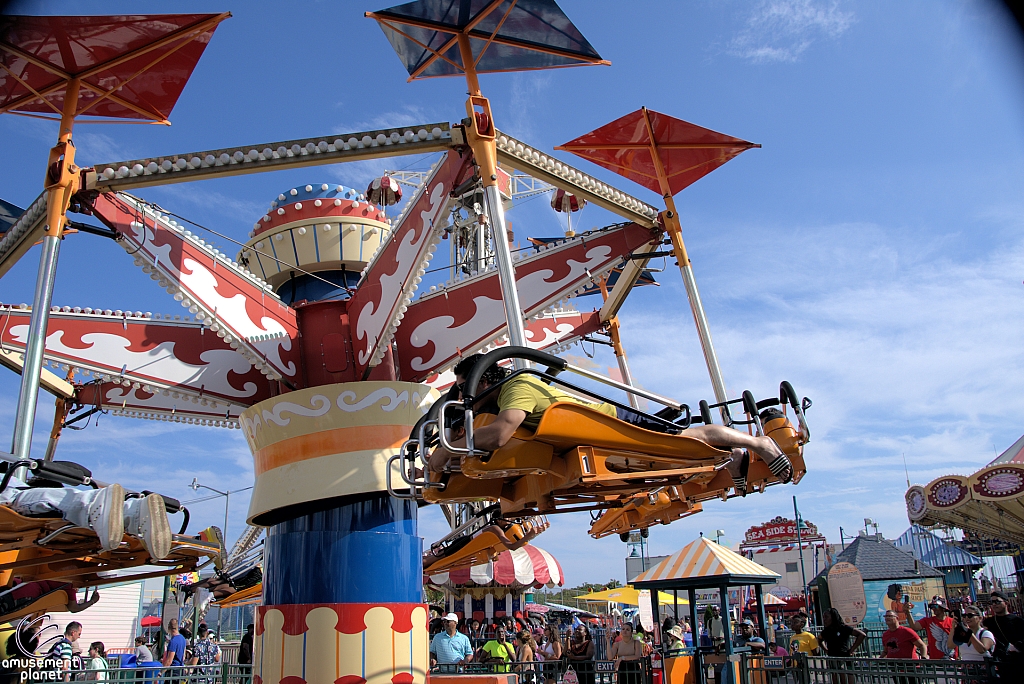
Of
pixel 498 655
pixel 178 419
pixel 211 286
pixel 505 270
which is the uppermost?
pixel 211 286

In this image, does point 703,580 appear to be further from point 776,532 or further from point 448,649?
point 776,532

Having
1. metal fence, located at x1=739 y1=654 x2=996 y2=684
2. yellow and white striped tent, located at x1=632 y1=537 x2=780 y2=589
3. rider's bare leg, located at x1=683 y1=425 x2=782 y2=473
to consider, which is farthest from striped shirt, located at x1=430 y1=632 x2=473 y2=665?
rider's bare leg, located at x1=683 y1=425 x2=782 y2=473

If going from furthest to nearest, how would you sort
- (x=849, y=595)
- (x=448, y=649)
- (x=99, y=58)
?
(x=849, y=595), (x=448, y=649), (x=99, y=58)

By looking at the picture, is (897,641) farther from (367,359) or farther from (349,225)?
(349,225)

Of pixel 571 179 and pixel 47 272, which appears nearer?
pixel 47 272

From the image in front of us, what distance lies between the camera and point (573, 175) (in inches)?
307

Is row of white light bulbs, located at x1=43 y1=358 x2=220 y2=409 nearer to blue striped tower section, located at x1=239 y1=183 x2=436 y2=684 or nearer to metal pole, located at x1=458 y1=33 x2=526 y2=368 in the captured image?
blue striped tower section, located at x1=239 y1=183 x2=436 y2=684

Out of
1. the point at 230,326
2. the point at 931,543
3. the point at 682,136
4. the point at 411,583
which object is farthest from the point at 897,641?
the point at 931,543

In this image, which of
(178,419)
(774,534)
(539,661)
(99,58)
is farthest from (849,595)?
(774,534)

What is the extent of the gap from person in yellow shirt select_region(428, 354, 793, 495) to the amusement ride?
69 mm

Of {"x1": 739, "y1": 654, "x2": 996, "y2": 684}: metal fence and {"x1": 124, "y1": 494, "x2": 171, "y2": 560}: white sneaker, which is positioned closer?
{"x1": 124, "y1": 494, "x2": 171, "y2": 560}: white sneaker

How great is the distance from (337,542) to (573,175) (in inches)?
179

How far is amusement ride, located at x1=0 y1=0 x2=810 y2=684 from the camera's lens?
18.7 ft

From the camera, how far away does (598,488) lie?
5.26 meters
